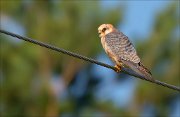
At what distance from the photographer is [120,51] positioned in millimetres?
9344

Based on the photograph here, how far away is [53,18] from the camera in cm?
1933

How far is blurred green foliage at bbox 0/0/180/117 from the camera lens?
1861cm

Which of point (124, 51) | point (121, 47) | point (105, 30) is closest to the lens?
point (124, 51)

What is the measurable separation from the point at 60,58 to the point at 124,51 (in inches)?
382

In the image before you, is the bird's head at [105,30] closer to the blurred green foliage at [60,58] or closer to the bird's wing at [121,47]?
the bird's wing at [121,47]

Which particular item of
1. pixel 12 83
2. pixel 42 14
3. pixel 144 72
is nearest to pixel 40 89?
pixel 12 83

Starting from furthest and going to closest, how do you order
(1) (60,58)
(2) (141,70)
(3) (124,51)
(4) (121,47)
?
1. (1) (60,58)
2. (4) (121,47)
3. (3) (124,51)
4. (2) (141,70)

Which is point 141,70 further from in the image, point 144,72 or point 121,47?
point 121,47

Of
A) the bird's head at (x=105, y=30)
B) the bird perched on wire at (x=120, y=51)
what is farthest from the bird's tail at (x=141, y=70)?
the bird's head at (x=105, y=30)

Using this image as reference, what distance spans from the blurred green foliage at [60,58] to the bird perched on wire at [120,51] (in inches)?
329

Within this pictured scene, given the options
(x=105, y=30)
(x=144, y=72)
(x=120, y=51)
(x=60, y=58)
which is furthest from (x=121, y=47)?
(x=60, y=58)

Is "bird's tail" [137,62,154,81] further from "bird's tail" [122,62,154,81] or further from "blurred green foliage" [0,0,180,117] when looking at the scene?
"blurred green foliage" [0,0,180,117]

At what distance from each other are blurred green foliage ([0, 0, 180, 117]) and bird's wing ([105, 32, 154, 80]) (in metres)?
8.49

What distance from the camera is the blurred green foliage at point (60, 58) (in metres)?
18.6
